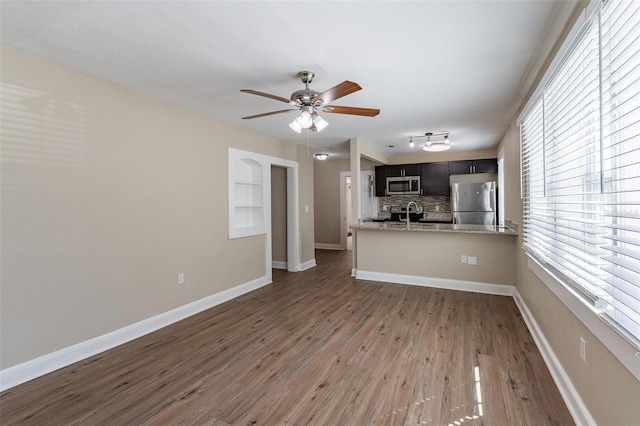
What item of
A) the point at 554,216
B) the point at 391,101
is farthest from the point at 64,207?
the point at 554,216

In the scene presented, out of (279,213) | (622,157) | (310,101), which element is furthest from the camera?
(279,213)

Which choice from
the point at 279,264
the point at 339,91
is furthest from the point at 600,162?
the point at 279,264

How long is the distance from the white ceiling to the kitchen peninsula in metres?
1.92

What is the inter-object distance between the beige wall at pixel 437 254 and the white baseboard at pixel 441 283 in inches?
2.0

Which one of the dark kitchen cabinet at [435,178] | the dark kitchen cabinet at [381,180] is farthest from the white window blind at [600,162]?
the dark kitchen cabinet at [381,180]

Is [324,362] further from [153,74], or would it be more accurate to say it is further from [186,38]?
[153,74]

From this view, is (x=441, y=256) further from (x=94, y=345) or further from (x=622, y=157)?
(x=94, y=345)

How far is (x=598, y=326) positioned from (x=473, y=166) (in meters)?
5.46

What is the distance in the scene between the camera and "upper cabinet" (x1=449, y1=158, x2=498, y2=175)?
20.5 ft

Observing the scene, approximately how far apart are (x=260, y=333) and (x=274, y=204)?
10.8 feet

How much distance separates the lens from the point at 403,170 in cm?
698

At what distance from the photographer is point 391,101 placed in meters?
3.37

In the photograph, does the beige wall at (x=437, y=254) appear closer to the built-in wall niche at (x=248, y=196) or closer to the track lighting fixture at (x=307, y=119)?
the built-in wall niche at (x=248, y=196)

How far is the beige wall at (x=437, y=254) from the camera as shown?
4242 mm
